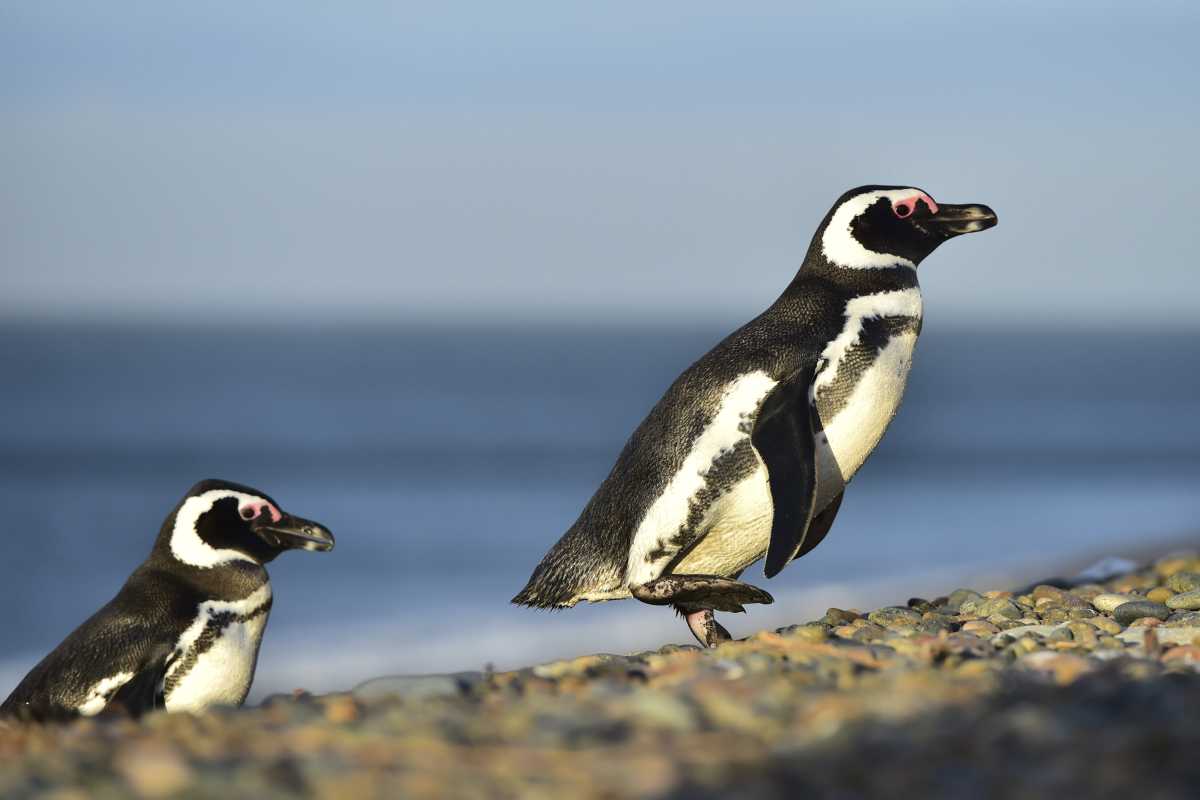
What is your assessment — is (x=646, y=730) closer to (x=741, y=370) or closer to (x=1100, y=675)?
(x=1100, y=675)

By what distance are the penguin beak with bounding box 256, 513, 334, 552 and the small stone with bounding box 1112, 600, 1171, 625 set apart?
2.87 m

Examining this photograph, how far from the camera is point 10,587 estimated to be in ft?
59.0

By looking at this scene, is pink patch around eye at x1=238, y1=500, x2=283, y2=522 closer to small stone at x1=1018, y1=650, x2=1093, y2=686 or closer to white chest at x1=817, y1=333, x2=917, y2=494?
white chest at x1=817, y1=333, x2=917, y2=494

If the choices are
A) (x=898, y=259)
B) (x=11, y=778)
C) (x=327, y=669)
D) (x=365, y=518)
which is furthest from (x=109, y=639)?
(x=365, y=518)

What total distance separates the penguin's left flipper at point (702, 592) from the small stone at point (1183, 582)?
5.83ft

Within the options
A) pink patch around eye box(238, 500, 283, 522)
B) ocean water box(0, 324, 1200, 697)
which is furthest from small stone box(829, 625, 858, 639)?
ocean water box(0, 324, 1200, 697)

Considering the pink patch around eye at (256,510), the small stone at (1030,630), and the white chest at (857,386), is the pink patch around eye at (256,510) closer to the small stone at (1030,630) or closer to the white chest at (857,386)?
the white chest at (857,386)

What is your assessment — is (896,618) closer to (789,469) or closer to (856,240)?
(789,469)

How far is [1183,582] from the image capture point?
20.2ft

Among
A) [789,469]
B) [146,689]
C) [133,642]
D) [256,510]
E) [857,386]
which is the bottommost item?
[146,689]

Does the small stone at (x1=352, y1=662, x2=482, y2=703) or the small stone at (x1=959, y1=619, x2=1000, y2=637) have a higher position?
the small stone at (x1=352, y1=662, x2=482, y2=703)

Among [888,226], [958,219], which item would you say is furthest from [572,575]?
[958,219]

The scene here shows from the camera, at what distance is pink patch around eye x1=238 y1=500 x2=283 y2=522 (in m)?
5.84

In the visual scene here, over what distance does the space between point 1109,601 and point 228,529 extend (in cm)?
322
